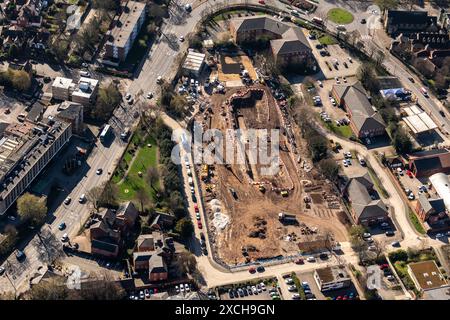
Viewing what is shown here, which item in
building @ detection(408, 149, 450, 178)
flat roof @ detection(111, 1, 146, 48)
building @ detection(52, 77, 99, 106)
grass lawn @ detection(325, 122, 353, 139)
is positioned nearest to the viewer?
building @ detection(408, 149, 450, 178)

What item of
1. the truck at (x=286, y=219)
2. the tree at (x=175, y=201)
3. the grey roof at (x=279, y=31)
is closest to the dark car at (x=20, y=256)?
the tree at (x=175, y=201)

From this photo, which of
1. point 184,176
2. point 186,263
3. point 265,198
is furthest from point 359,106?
point 186,263

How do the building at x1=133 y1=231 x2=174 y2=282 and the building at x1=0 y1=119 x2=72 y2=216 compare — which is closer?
the building at x1=133 y1=231 x2=174 y2=282

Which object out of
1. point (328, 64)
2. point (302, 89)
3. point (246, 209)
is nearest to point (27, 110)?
point (246, 209)

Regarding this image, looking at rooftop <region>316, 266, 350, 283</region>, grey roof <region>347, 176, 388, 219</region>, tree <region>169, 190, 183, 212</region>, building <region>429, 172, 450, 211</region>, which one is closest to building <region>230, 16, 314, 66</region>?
grey roof <region>347, 176, 388, 219</region>

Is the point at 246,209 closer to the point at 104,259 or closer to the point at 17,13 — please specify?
the point at 104,259

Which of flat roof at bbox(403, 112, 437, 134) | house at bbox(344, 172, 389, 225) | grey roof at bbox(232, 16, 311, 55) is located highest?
grey roof at bbox(232, 16, 311, 55)

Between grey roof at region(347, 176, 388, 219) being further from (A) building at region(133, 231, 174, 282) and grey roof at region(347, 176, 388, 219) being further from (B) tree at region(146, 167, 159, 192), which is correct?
(B) tree at region(146, 167, 159, 192)
